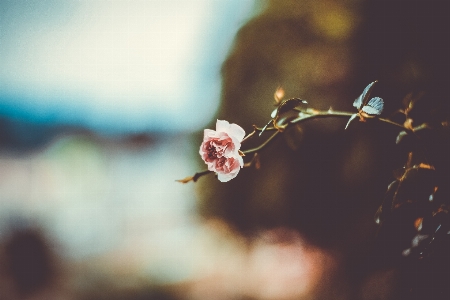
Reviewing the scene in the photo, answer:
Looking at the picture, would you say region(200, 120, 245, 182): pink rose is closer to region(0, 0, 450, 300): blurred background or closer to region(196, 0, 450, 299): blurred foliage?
region(0, 0, 450, 300): blurred background

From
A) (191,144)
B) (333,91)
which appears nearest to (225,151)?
(333,91)

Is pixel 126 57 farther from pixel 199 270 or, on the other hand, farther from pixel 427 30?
pixel 199 270

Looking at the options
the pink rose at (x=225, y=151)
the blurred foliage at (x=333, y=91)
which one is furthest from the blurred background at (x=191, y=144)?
Answer: the pink rose at (x=225, y=151)

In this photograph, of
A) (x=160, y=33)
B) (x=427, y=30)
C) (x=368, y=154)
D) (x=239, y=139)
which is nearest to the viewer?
(x=239, y=139)

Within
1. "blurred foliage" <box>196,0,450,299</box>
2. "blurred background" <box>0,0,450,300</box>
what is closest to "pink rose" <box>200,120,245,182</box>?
"blurred background" <box>0,0,450,300</box>

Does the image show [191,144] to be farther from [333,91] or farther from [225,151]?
[225,151]

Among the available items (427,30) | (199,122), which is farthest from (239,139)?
Result: (199,122)

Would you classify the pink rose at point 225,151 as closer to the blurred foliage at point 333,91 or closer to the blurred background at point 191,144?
the blurred background at point 191,144
